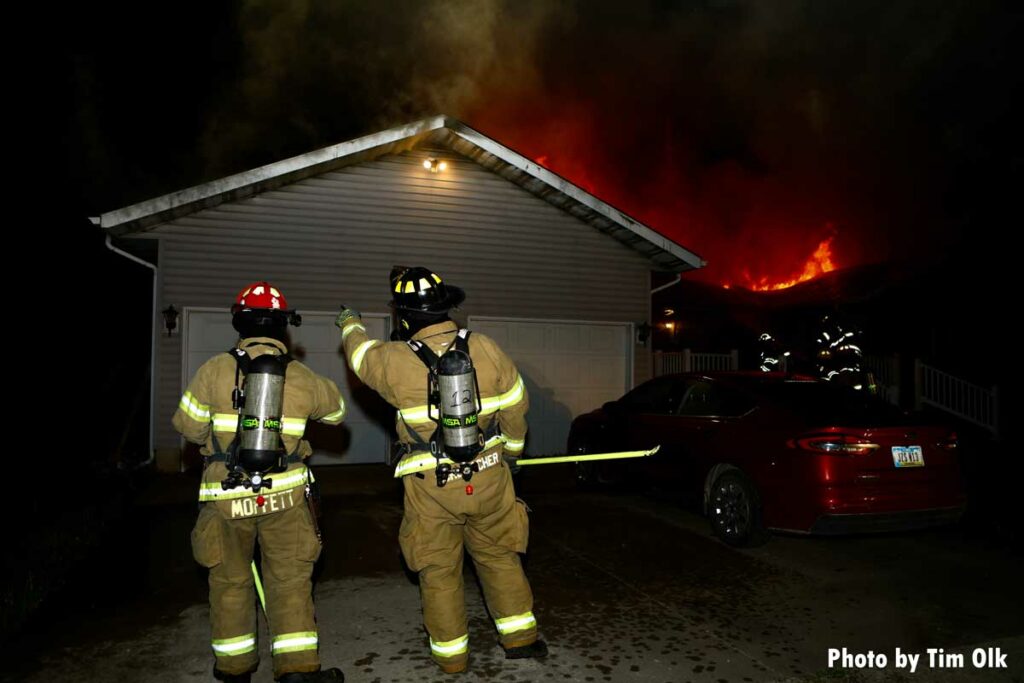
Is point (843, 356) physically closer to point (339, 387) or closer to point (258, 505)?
point (339, 387)

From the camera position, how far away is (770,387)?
590cm

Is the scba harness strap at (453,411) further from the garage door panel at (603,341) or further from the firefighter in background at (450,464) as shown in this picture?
the garage door panel at (603,341)

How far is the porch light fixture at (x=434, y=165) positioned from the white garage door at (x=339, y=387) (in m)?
2.17

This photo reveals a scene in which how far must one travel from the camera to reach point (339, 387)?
9.78 metres

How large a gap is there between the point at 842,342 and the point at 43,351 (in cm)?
1428

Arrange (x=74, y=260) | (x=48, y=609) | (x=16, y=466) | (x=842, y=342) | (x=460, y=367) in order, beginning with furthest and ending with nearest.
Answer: (x=74, y=260) → (x=842, y=342) → (x=16, y=466) → (x=48, y=609) → (x=460, y=367)

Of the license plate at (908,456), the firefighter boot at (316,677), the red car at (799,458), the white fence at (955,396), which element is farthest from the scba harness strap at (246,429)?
the white fence at (955,396)

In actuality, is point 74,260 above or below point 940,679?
above

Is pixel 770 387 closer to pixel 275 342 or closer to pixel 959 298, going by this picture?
pixel 275 342

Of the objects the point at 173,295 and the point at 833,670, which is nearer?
Result: the point at 833,670

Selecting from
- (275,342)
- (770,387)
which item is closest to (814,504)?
(770,387)

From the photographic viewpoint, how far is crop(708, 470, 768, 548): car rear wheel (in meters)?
5.48

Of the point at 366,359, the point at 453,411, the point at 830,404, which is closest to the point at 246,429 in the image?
the point at 366,359

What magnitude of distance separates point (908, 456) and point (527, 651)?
3198 mm
